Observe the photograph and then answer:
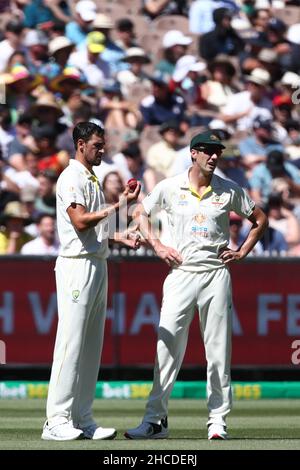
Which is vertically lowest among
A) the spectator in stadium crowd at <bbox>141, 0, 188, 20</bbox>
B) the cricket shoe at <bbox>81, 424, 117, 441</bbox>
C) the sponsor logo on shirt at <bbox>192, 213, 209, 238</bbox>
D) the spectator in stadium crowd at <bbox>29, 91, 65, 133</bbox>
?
the cricket shoe at <bbox>81, 424, 117, 441</bbox>

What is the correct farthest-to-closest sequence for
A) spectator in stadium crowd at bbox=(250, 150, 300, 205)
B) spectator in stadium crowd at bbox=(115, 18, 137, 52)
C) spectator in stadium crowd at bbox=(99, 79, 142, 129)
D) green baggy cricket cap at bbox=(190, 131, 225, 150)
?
spectator in stadium crowd at bbox=(115, 18, 137, 52) < spectator in stadium crowd at bbox=(99, 79, 142, 129) < spectator in stadium crowd at bbox=(250, 150, 300, 205) < green baggy cricket cap at bbox=(190, 131, 225, 150)

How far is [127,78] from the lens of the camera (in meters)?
17.6

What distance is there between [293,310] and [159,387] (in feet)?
16.7

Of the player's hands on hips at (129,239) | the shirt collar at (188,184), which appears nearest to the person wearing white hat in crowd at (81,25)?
the shirt collar at (188,184)

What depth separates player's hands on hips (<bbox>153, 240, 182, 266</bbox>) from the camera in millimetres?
8883

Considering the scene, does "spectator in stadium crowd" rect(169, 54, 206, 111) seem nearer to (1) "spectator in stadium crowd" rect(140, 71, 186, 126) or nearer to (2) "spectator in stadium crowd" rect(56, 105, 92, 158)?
(1) "spectator in stadium crowd" rect(140, 71, 186, 126)

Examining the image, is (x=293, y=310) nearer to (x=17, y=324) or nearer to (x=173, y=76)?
(x=17, y=324)

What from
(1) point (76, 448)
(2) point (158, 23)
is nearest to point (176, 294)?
(1) point (76, 448)

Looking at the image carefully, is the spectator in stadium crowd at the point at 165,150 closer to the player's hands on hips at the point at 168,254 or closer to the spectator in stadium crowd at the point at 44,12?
the spectator in stadium crowd at the point at 44,12

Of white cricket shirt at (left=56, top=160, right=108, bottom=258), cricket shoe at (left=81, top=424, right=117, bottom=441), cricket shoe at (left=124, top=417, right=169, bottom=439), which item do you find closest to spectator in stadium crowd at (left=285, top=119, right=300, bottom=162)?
cricket shoe at (left=124, top=417, right=169, bottom=439)

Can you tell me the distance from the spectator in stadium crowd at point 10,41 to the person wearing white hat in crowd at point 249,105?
9.22 feet

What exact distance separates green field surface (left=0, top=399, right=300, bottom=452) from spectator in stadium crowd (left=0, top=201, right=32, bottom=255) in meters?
1.79

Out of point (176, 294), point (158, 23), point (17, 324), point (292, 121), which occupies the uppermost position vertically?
point (158, 23)

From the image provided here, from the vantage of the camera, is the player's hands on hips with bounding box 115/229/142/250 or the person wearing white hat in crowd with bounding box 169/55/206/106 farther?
the person wearing white hat in crowd with bounding box 169/55/206/106
